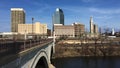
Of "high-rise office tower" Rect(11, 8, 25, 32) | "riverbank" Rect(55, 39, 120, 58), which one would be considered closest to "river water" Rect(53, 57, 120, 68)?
"riverbank" Rect(55, 39, 120, 58)

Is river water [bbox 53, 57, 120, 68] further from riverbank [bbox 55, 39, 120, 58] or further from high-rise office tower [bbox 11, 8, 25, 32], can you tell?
high-rise office tower [bbox 11, 8, 25, 32]

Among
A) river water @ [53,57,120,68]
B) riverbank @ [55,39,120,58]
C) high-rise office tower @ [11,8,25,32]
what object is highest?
high-rise office tower @ [11,8,25,32]

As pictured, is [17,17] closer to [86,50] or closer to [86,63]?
[86,50]

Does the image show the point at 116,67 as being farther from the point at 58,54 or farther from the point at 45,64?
the point at 58,54

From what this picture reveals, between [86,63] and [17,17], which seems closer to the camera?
[86,63]

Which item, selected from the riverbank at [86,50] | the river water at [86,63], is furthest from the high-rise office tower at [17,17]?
the river water at [86,63]

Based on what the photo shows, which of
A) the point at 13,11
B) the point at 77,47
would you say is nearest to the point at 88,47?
the point at 77,47

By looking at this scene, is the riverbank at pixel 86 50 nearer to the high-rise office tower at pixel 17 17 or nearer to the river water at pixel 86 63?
the river water at pixel 86 63

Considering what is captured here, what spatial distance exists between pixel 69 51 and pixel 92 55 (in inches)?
419

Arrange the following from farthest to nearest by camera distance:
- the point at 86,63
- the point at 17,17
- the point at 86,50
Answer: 1. the point at 17,17
2. the point at 86,50
3. the point at 86,63

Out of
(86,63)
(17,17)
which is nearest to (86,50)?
(86,63)

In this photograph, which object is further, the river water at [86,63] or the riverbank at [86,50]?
the riverbank at [86,50]

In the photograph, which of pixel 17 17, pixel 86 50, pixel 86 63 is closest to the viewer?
pixel 86 63

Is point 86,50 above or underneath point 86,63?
above
